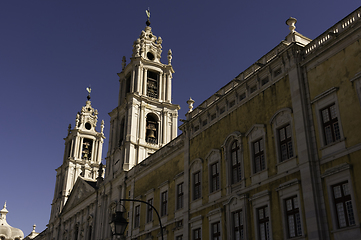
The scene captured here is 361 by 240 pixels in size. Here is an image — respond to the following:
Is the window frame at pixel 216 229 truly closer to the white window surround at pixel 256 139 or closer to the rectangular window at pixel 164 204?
the white window surround at pixel 256 139

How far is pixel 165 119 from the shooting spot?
4203 cm

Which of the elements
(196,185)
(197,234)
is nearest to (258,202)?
(197,234)

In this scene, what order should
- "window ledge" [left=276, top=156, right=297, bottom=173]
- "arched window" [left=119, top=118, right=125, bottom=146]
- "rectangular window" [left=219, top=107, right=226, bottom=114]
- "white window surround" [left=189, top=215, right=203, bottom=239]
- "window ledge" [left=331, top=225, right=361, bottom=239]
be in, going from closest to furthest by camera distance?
"window ledge" [left=331, top=225, right=361, bottom=239]
"window ledge" [left=276, top=156, right=297, bottom=173]
"white window surround" [left=189, top=215, right=203, bottom=239]
"rectangular window" [left=219, top=107, right=226, bottom=114]
"arched window" [left=119, top=118, right=125, bottom=146]

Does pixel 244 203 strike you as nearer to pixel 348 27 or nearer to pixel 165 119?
pixel 348 27

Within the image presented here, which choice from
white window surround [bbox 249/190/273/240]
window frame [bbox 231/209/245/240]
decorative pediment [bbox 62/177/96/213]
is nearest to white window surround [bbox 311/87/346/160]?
white window surround [bbox 249/190/273/240]

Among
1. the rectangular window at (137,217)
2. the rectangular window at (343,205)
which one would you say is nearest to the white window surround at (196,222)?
the rectangular window at (137,217)

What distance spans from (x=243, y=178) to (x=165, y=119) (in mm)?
20729

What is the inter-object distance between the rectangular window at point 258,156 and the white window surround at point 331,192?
13.4ft

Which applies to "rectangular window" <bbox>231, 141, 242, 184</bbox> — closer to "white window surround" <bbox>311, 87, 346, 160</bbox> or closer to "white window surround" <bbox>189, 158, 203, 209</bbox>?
"white window surround" <bbox>189, 158, 203, 209</bbox>

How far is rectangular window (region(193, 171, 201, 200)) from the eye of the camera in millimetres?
25825

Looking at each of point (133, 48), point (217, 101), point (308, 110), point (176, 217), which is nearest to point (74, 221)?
point (133, 48)

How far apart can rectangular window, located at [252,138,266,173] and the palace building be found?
0.06m

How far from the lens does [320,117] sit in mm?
18609

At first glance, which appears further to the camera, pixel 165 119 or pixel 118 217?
pixel 165 119
